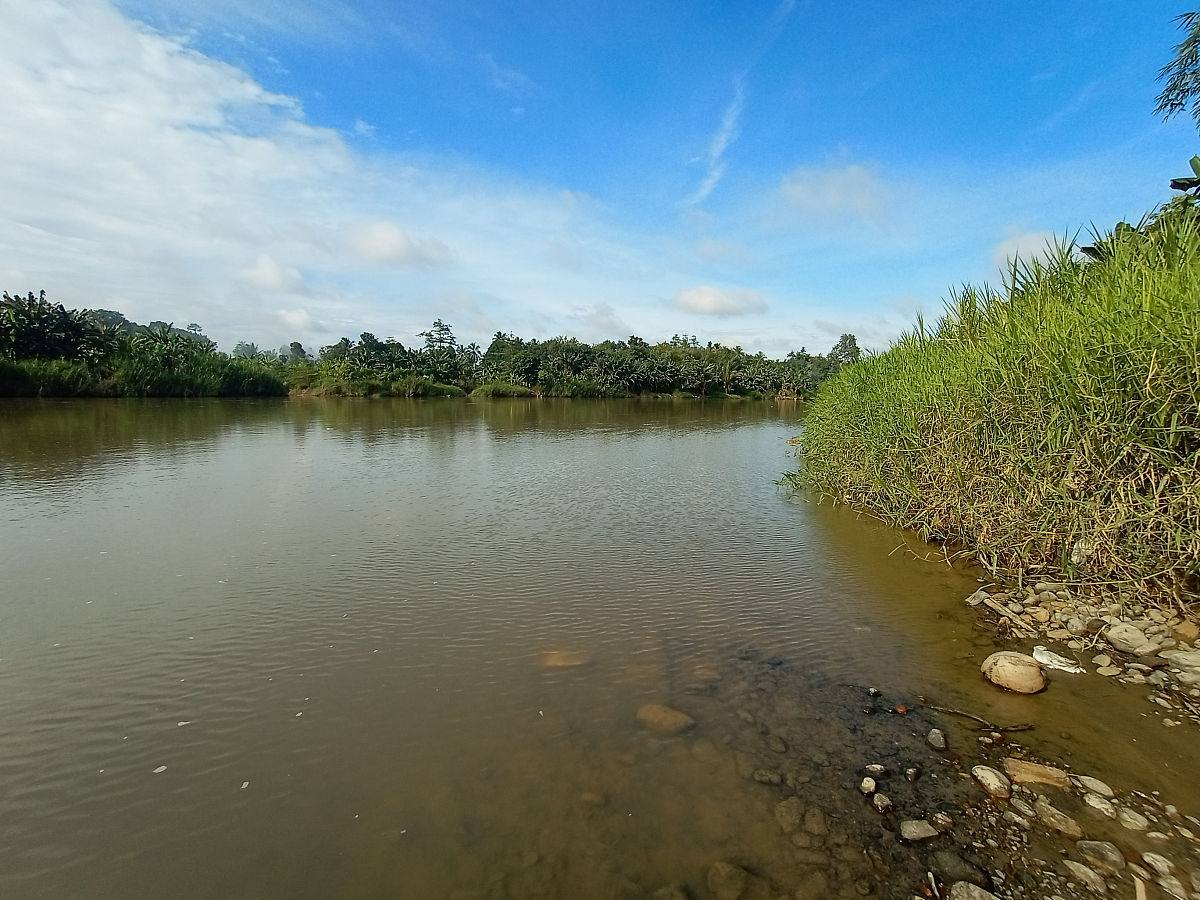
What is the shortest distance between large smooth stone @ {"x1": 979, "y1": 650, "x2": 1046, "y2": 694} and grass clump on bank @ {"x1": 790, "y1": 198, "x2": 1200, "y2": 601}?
1747 mm

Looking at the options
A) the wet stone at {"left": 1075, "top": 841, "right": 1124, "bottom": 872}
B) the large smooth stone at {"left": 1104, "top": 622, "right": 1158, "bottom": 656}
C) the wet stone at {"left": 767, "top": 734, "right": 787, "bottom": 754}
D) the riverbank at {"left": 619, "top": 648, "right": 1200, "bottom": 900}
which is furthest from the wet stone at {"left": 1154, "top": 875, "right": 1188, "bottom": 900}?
the large smooth stone at {"left": 1104, "top": 622, "right": 1158, "bottom": 656}

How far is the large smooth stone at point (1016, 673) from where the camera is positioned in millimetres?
5680

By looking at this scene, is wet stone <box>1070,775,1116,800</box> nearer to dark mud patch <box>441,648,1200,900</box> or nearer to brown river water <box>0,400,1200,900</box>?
dark mud patch <box>441,648,1200,900</box>

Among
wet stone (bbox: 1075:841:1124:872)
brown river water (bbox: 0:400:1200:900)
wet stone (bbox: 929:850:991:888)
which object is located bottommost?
brown river water (bbox: 0:400:1200:900)

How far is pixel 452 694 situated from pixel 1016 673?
221 inches

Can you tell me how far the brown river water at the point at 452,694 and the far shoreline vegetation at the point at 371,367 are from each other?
869 inches

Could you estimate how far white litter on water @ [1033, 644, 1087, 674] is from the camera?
19.6ft

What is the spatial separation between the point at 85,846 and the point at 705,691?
16.4ft

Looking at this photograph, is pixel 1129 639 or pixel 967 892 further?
pixel 1129 639

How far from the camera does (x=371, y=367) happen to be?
77.6 meters

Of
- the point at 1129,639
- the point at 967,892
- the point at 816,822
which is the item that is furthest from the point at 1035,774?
the point at 1129,639

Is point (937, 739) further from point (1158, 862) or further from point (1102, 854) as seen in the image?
point (1158, 862)

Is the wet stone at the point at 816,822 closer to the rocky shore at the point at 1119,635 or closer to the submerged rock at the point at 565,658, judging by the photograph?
the submerged rock at the point at 565,658

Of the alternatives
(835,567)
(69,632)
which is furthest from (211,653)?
(835,567)
